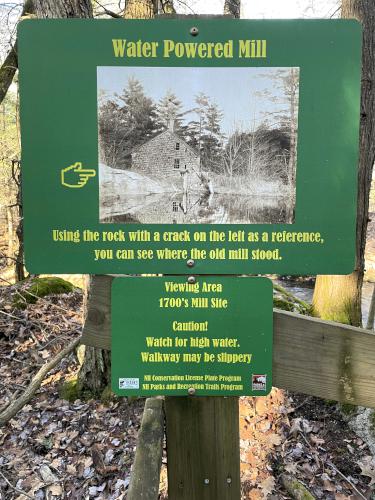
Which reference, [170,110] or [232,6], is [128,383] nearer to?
[170,110]

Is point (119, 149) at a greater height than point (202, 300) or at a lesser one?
greater

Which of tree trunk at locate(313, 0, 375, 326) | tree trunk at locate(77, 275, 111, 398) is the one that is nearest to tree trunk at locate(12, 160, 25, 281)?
tree trunk at locate(77, 275, 111, 398)

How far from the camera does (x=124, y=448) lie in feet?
12.1

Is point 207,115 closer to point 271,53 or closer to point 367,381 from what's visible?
point 271,53

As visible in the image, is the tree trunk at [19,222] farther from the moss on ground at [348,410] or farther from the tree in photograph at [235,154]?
the moss on ground at [348,410]

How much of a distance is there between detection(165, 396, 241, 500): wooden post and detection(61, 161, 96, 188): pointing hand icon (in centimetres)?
93

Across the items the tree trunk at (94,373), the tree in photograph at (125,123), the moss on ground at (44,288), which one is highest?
the tree in photograph at (125,123)

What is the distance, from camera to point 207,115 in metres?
1.43

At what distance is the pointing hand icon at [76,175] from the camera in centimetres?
146

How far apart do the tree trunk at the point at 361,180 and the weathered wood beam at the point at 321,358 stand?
3596 millimetres

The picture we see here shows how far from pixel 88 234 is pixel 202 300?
19.4 inches

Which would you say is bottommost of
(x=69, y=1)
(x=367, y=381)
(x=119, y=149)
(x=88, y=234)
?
(x=367, y=381)

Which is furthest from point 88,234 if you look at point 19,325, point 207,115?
point 19,325

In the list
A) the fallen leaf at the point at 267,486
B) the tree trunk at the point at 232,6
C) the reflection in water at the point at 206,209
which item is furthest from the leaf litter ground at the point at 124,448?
the tree trunk at the point at 232,6
